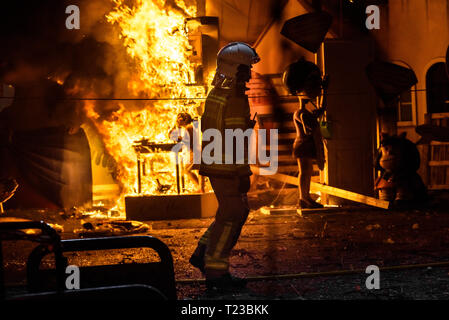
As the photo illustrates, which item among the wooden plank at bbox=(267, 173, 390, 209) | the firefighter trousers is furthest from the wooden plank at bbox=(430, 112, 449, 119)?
the firefighter trousers

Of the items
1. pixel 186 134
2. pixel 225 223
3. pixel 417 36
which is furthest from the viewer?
pixel 417 36

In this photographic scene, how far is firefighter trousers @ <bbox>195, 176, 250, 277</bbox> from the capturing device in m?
5.18

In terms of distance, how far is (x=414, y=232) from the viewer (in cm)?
838

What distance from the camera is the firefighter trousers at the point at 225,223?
17.0 feet

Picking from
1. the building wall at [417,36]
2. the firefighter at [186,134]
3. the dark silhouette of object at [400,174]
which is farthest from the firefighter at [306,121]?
the building wall at [417,36]

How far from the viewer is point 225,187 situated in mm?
5301

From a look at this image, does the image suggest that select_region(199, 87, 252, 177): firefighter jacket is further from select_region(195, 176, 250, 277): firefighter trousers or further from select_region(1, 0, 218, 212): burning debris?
select_region(1, 0, 218, 212): burning debris

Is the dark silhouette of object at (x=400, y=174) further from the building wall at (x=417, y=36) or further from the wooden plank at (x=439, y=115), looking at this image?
the building wall at (x=417, y=36)

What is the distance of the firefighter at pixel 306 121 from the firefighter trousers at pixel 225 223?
5.83m

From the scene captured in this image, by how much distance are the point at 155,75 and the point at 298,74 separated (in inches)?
128

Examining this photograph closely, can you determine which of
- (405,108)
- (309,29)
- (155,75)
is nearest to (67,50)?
(155,75)

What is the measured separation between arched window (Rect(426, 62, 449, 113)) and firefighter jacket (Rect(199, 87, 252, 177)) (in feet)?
36.7

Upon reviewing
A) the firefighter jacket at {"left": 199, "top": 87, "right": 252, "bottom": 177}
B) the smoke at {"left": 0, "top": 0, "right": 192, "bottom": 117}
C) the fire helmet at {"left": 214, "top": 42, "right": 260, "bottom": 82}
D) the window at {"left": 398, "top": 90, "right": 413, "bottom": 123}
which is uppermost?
the smoke at {"left": 0, "top": 0, "right": 192, "bottom": 117}

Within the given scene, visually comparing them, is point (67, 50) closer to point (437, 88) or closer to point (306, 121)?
point (306, 121)
